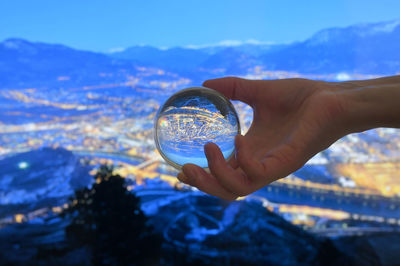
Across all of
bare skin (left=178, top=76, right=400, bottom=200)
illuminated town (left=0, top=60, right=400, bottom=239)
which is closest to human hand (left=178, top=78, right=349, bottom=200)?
bare skin (left=178, top=76, right=400, bottom=200)

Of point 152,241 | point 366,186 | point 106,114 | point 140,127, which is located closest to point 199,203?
point 152,241

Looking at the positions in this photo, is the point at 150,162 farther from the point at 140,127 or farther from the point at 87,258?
the point at 87,258

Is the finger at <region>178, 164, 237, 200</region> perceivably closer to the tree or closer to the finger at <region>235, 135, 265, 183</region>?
the finger at <region>235, 135, 265, 183</region>

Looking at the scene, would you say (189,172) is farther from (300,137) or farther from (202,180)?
(300,137)

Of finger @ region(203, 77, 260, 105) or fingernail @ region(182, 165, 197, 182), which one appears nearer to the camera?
fingernail @ region(182, 165, 197, 182)

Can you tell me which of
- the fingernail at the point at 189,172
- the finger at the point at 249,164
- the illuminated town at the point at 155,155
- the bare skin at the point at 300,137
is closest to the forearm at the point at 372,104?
the bare skin at the point at 300,137

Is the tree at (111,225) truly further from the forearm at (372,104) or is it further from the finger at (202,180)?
the forearm at (372,104)
